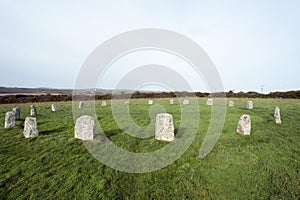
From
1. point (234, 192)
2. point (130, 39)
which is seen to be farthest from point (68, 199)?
point (130, 39)

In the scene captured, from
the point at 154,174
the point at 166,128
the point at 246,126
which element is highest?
the point at 166,128

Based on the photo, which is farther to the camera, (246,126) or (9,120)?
(9,120)

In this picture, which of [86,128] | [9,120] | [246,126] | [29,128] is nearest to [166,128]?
[86,128]

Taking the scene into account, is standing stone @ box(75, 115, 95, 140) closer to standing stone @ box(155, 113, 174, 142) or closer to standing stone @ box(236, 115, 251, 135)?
standing stone @ box(155, 113, 174, 142)


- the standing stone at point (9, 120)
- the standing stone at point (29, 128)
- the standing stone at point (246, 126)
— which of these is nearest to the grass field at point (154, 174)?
the standing stone at point (29, 128)

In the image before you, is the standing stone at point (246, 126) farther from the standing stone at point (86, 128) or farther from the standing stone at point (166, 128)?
the standing stone at point (86, 128)

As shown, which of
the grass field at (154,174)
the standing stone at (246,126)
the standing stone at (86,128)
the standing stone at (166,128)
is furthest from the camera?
the standing stone at (246,126)

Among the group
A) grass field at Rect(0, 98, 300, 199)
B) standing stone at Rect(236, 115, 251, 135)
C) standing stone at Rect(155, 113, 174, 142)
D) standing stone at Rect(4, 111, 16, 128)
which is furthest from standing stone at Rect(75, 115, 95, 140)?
standing stone at Rect(236, 115, 251, 135)

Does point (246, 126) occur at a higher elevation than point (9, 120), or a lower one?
lower

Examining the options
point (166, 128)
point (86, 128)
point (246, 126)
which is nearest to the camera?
point (86, 128)

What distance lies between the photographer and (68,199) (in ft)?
20.5

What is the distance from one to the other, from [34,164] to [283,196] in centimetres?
899

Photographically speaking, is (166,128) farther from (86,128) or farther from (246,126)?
(246,126)

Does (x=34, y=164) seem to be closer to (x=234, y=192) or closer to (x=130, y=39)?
(x=234, y=192)
